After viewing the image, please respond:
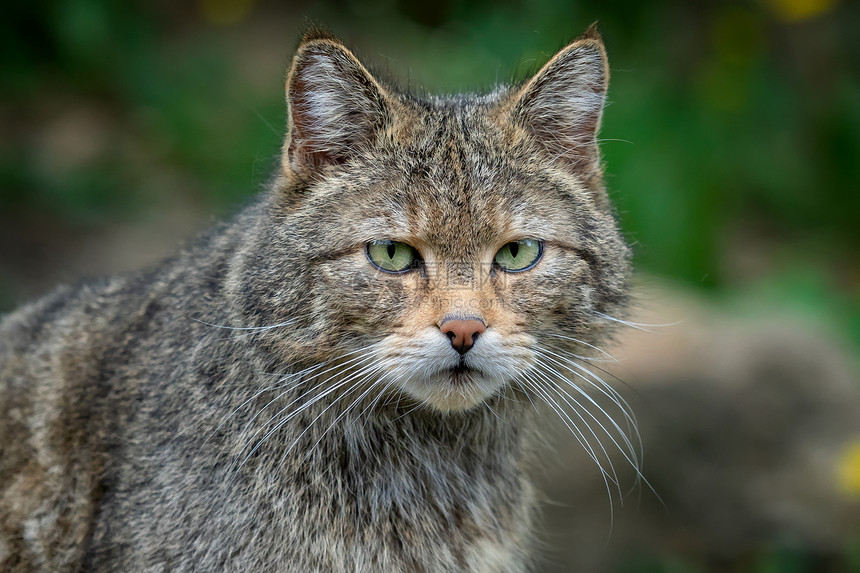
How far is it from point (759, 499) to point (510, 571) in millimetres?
2208

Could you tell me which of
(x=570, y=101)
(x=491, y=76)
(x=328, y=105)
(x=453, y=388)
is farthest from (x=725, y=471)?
(x=328, y=105)

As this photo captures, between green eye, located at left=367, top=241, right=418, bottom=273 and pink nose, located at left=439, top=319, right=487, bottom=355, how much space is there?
0.28m

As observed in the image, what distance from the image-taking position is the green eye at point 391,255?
2861mm

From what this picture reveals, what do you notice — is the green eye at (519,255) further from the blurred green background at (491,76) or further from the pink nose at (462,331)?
the blurred green background at (491,76)

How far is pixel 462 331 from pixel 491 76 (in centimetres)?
319

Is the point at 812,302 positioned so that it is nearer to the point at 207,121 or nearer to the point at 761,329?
the point at 761,329

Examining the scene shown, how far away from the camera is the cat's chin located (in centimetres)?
278

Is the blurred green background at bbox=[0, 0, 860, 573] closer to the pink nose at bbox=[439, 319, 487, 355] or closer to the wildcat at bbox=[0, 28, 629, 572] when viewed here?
the wildcat at bbox=[0, 28, 629, 572]

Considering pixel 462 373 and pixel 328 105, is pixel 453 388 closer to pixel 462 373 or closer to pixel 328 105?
pixel 462 373

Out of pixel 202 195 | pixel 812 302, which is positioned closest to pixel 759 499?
pixel 812 302

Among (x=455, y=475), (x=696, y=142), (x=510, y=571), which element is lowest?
(x=510, y=571)

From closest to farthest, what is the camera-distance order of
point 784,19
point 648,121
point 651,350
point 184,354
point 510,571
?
1. point 184,354
2. point 510,571
3. point 651,350
4. point 648,121
5. point 784,19

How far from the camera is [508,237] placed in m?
2.93

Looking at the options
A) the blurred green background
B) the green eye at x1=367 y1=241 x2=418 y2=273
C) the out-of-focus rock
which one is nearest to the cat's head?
the green eye at x1=367 y1=241 x2=418 y2=273
